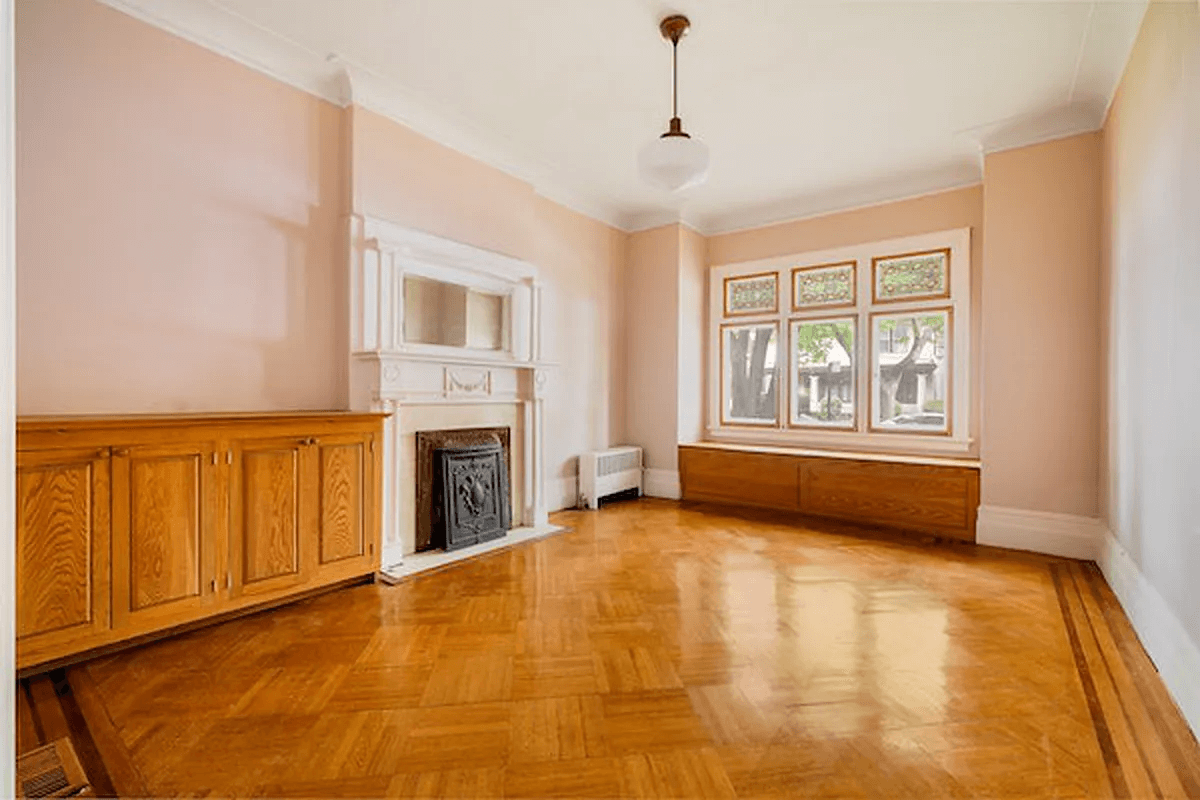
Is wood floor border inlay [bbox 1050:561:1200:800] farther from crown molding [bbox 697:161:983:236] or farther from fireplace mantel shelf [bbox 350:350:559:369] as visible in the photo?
fireplace mantel shelf [bbox 350:350:559:369]

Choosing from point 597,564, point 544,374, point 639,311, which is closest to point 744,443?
point 639,311

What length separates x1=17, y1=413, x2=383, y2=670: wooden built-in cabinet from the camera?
2.08 metres

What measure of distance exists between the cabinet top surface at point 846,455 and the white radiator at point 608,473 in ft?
1.81

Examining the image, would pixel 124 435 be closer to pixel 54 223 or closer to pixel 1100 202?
pixel 54 223

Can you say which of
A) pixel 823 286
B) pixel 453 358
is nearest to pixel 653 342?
pixel 823 286

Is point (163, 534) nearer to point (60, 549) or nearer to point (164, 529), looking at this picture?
point (164, 529)

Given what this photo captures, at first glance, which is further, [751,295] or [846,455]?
[751,295]

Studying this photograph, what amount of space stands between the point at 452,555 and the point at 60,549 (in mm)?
1955

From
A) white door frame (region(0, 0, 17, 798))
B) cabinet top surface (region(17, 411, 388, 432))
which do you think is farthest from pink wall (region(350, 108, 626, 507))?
white door frame (region(0, 0, 17, 798))

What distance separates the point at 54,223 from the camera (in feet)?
8.02

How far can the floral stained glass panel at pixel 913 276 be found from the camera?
15.7ft

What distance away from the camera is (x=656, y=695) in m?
2.01

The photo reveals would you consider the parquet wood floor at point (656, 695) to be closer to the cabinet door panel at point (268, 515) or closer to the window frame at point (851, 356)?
the cabinet door panel at point (268, 515)

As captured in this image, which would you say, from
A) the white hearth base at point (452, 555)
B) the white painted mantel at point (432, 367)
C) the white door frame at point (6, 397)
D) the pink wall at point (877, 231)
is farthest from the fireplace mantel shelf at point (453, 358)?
the white door frame at point (6, 397)
